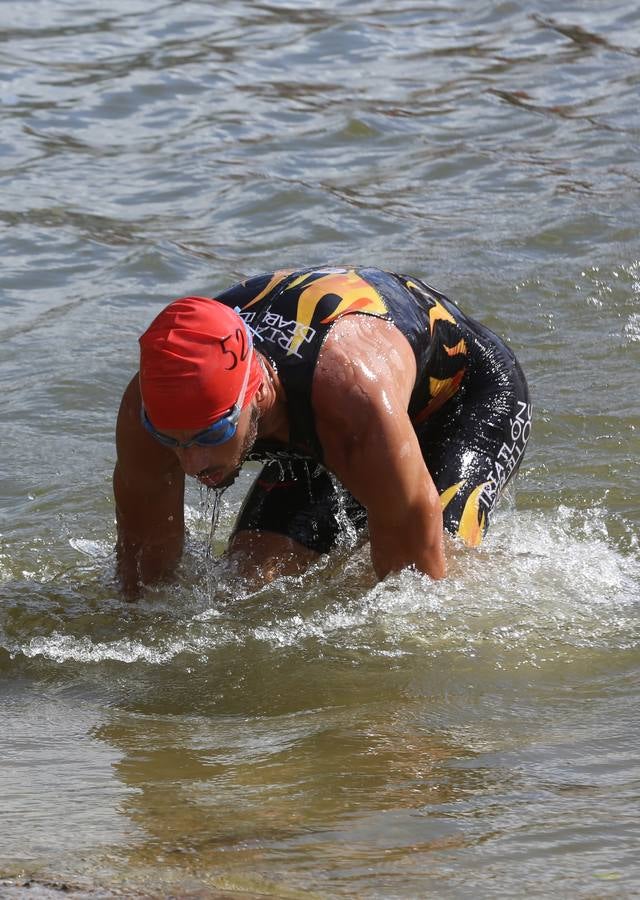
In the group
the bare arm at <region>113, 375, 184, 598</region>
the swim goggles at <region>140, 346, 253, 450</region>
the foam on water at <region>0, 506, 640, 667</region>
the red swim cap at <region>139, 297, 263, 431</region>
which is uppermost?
the red swim cap at <region>139, 297, 263, 431</region>

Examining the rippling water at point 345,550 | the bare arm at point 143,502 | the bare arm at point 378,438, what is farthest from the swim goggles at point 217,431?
the rippling water at point 345,550

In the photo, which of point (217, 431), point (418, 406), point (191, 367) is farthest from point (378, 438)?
point (418, 406)

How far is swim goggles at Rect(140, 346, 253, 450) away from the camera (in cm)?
387

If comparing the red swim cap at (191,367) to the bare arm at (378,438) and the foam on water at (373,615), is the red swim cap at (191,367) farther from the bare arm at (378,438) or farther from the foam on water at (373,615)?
the foam on water at (373,615)

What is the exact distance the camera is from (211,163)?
38.1 ft

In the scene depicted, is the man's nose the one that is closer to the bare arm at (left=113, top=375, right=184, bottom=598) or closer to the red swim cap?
the red swim cap

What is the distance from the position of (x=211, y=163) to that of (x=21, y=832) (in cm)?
918

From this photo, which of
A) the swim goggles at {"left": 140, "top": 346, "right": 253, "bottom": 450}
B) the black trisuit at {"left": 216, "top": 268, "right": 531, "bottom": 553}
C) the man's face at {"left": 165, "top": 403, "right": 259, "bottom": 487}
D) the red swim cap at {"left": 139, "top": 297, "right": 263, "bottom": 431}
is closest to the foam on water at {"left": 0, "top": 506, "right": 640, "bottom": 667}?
the black trisuit at {"left": 216, "top": 268, "right": 531, "bottom": 553}

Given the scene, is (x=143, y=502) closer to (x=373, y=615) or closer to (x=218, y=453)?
(x=218, y=453)

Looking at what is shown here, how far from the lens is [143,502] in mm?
4602

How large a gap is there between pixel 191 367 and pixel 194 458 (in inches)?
11.3

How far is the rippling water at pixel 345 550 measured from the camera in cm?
309

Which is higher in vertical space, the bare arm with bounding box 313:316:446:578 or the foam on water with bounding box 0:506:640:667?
the bare arm with bounding box 313:316:446:578

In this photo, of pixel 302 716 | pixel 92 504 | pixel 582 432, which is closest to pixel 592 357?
pixel 582 432
